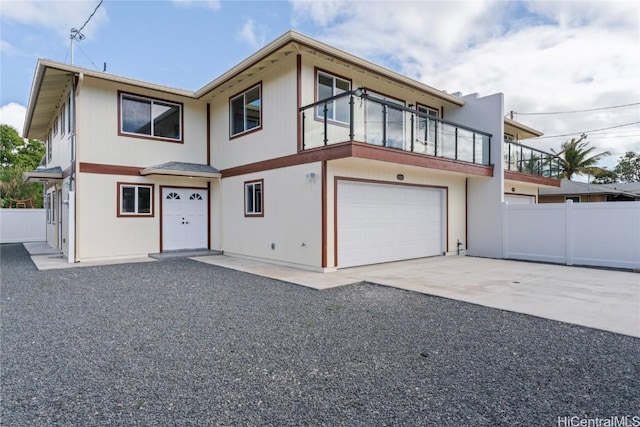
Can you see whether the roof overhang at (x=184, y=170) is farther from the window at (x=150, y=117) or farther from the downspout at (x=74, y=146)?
the downspout at (x=74, y=146)

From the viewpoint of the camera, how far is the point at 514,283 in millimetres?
7180

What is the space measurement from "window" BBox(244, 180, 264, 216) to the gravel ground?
15.2 ft

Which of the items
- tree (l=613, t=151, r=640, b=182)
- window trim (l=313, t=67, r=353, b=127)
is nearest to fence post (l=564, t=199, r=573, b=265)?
window trim (l=313, t=67, r=353, b=127)

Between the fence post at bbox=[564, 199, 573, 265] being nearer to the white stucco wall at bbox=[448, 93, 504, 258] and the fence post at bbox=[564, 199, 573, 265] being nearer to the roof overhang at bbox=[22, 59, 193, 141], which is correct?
the white stucco wall at bbox=[448, 93, 504, 258]

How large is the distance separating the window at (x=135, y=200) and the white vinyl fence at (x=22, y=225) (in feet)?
30.9

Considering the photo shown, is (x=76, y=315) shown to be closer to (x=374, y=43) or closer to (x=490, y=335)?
(x=490, y=335)

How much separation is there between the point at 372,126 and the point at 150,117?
7.36 meters

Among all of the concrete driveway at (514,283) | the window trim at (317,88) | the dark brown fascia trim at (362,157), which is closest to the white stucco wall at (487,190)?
the dark brown fascia trim at (362,157)

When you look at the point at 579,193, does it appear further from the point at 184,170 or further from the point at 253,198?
the point at 184,170

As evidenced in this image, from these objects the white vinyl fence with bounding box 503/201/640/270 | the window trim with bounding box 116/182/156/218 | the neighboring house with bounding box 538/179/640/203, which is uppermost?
the neighboring house with bounding box 538/179/640/203

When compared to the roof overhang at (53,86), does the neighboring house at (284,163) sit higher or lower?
lower

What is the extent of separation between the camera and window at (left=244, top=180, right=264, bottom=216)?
10.2 metres

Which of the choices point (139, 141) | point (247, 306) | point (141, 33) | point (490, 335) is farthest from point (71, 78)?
point (490, 335)

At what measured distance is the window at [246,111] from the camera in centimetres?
1029
